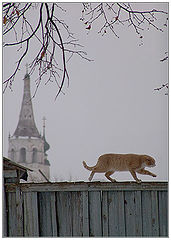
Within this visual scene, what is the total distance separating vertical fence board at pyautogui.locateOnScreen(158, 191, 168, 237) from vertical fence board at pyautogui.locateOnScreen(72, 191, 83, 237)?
0.51 metres

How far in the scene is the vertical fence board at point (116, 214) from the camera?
2.23 meters

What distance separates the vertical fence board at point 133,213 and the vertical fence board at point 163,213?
0.13 metres

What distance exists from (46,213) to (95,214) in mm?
329

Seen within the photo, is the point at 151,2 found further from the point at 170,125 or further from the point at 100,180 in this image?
the point at 100,180

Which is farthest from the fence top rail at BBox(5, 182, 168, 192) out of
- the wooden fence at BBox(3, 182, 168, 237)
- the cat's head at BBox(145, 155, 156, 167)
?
the cat's head at BBox(145, 155, 156, 167)

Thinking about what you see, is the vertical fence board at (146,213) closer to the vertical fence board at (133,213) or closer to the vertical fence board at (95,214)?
the vertical fence board at (133,213)

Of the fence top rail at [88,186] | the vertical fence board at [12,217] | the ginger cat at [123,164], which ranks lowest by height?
the vertical fence board at [12,217]

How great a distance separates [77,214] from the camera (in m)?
2.27

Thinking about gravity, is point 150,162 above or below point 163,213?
above

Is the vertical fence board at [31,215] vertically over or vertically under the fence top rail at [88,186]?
under

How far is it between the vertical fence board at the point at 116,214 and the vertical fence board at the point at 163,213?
0.24m

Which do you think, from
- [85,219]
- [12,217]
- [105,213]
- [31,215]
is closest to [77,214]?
[85,219]

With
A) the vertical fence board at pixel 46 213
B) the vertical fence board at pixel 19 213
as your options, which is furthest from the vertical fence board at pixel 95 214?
the vertical fence board at pixel 19 213

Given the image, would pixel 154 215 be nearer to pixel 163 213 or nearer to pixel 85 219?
pixel 163 213
